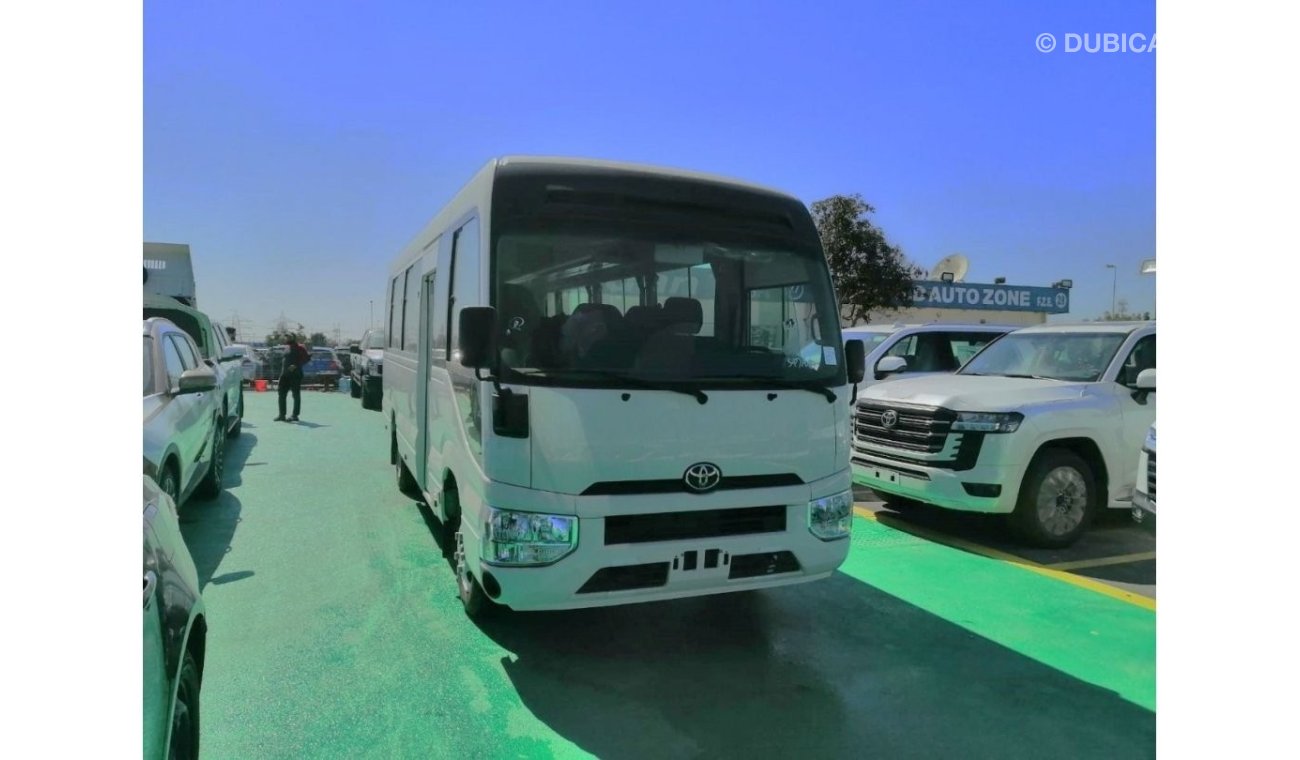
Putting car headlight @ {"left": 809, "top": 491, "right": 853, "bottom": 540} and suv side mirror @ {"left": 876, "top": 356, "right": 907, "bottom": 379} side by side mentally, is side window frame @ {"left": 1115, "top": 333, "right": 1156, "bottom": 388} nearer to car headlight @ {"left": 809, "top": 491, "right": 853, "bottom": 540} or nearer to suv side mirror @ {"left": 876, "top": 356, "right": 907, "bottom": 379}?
suv side mirror @ {"left": 876, "top": 356, "right": 907, "bottom": 379}

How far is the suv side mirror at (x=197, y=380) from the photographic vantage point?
4656mm

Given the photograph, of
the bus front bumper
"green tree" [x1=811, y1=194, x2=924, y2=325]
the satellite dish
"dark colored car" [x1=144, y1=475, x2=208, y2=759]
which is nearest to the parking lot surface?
the bus front bumper

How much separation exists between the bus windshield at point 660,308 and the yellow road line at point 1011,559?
2.72 m

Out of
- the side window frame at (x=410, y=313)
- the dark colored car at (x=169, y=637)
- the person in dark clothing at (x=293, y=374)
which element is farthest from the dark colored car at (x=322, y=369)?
the dark colored car at (x=169, y=637)

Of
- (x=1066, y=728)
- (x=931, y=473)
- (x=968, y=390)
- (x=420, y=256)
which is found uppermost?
(x=420, y=256)

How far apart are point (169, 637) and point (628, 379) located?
2.04 meters

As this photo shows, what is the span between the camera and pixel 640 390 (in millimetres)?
3572

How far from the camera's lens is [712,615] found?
4.56 meters

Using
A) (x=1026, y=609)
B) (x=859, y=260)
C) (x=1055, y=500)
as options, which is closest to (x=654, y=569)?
(x=1026, y=609)

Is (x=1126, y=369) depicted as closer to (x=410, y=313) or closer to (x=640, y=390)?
(x=640, y=390)

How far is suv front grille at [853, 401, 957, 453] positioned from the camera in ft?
20.4

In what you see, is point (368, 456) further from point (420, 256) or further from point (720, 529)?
point (720, 529)

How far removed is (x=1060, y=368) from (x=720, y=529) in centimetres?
472
